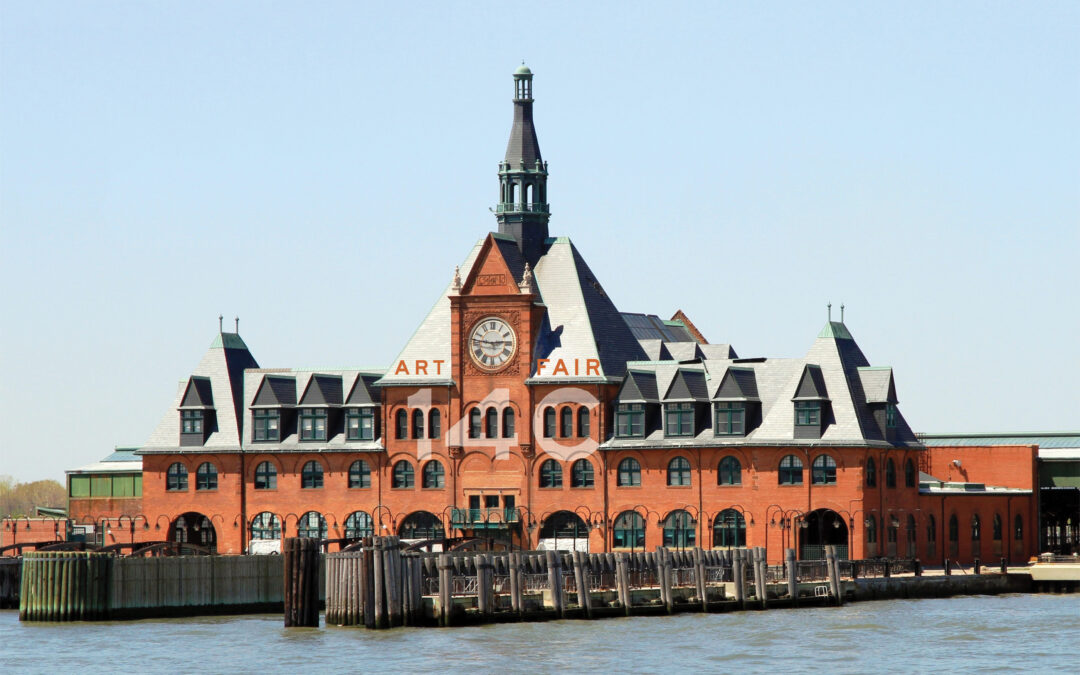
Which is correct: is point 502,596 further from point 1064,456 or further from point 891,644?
point 1064,456

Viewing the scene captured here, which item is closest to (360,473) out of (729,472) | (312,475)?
→ (312,475)

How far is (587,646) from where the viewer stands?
79.6m

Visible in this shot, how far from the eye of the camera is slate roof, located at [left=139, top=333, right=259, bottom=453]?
128 meters

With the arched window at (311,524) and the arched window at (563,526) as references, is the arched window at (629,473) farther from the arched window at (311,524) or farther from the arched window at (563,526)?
the arched window at (311,524)

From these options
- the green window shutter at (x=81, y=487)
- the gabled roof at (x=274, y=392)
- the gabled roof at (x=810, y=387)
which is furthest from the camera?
the green window shutter at (x=81, y=487)

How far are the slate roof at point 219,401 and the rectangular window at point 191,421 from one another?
37 cm

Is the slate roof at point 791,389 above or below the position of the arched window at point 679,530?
above

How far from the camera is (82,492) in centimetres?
13625

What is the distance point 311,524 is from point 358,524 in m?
2.95

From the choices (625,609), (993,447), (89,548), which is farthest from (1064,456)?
(89,548)

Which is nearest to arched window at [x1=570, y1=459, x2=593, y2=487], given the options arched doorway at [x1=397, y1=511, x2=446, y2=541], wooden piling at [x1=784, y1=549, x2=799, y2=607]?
arched doorway at [x1=397, y1=511, x2=446, y2=541]

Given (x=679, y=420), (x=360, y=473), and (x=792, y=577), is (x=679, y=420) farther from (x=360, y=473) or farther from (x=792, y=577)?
(x=792, y=577)

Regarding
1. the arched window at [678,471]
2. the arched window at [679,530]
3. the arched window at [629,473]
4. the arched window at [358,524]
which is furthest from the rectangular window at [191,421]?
the arched window at [679,530]

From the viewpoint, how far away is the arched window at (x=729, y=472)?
116250 millimetres
